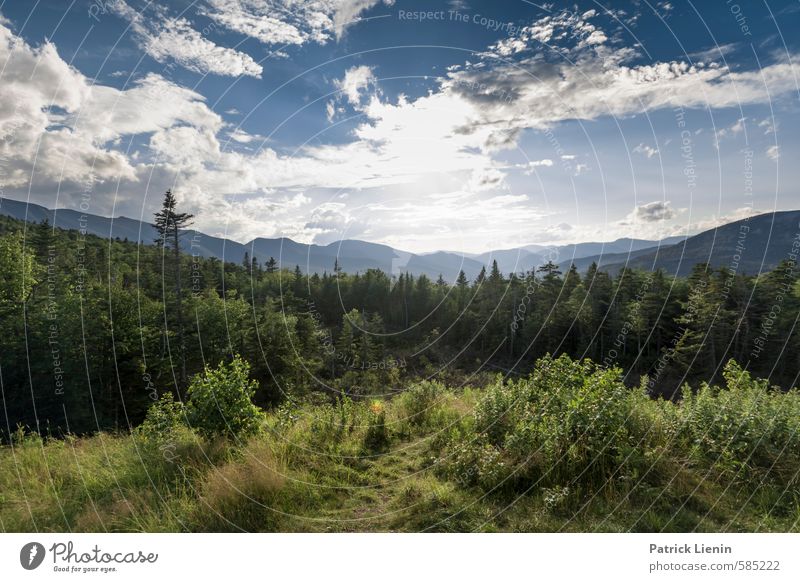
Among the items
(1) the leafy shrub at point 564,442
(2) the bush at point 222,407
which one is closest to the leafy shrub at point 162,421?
(2) the bush at point 222,407

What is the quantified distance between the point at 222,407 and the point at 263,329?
41217 mm

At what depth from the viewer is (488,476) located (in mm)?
5914

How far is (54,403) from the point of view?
1213 inches

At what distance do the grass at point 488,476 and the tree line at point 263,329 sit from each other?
12811 millimetres

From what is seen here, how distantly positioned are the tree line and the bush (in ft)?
41.7

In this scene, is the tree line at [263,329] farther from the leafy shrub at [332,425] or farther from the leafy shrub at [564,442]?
the leafy shrub at [564,442]

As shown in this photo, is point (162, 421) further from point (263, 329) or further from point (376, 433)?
point (263, 329)

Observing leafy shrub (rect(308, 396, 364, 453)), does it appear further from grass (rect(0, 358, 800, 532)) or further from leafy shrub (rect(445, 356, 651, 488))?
leafy shrub (rect(445, 356, 651, 488))

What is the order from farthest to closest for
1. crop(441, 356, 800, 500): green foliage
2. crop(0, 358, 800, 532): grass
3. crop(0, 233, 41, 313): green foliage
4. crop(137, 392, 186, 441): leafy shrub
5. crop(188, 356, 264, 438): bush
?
crop(0, 233, 41, 313): green foliage → crop(137, 392, 186, 441): leafy shrub → crop(188, 356, 264, 438): bush → crop(441, 356, 800, 500): green foliage → crop(0, 358, 800, 532): grass

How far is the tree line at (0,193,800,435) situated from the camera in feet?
98.3

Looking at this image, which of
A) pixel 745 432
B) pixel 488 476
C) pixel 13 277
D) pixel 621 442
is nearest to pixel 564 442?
pixel 621 442

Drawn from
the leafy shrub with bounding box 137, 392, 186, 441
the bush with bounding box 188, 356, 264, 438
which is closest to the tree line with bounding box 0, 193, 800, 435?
the leafy shrub with bounding box 137, 392, 186, 441
